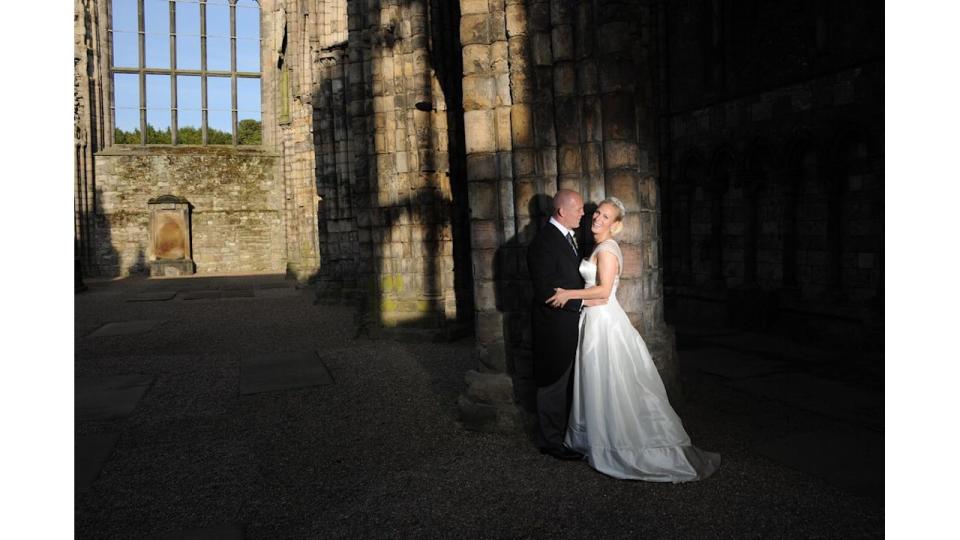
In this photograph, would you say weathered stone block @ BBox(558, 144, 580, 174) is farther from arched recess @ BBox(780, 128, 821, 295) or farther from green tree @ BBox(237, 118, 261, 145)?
green tree @ BBox(237, 118, 261, 145)

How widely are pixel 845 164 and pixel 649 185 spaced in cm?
419

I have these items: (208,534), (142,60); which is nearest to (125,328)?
(208,534)

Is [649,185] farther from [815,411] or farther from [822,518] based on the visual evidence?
[822,518]

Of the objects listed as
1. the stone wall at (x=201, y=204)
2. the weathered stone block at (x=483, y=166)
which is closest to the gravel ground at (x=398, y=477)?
the weathered stone block at (x=483, y=166)

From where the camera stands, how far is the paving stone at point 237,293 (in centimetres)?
1633

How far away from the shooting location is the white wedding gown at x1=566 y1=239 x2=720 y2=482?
372 centimetres

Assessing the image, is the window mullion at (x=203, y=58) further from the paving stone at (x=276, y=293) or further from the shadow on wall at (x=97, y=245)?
the paving stone at (x=276, y=293)

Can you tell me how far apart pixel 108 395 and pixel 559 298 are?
188 inches

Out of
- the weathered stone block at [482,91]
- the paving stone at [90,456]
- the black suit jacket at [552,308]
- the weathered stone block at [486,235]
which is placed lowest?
the paving stone at [90,456]

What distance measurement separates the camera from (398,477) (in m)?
3.94

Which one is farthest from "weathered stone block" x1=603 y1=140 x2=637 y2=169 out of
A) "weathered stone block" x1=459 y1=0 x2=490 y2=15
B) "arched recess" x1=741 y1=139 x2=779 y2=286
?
"arched recess" x1=741 y1=139 x2=779 y2=286

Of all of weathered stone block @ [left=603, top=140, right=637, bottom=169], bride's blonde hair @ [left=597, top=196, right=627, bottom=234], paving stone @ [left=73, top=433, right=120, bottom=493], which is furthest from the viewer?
weathered stone block @ [left=603, top=140, right=637, bottom=169]

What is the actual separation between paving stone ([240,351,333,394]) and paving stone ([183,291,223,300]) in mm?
8756

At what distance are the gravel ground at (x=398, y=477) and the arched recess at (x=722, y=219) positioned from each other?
3.93 m
